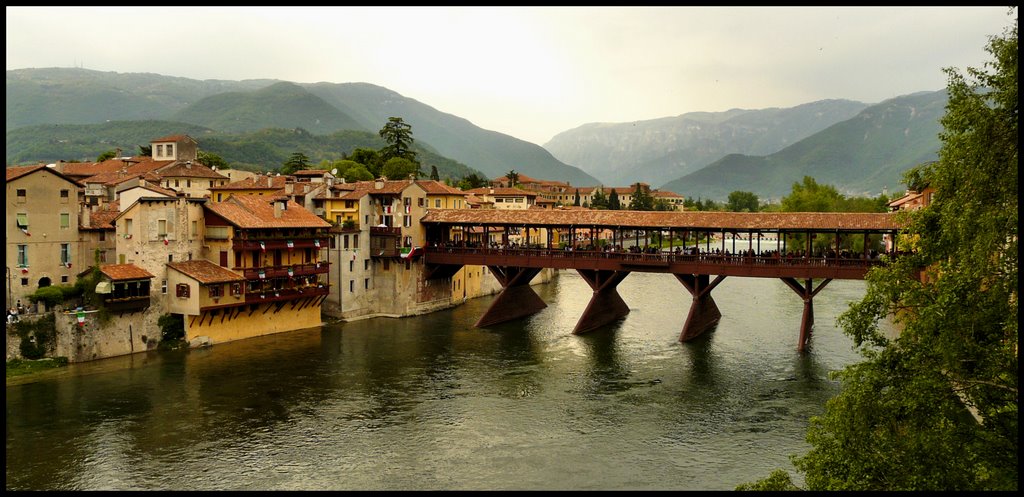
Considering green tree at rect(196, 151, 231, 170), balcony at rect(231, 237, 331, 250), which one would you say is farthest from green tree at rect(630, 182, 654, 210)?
balcony at rect(231, 237, 331, 250)

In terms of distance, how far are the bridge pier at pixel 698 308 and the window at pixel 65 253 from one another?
40170mm

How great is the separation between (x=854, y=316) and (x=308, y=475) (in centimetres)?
1934

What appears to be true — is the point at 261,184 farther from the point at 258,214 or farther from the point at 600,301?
the point at 600,301

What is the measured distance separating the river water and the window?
28.7 ft

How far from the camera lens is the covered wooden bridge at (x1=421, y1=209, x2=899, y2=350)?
1938 inches

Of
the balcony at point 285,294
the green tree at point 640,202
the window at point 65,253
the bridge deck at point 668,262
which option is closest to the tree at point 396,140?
the bridge deck at point 668,262

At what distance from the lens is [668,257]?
5309cm

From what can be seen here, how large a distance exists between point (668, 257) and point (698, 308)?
14.2 ft

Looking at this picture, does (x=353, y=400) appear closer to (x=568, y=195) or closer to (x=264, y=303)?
(x=264, y=303)

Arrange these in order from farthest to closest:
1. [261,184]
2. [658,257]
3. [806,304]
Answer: [261,184]
[658,257]
[806,304]

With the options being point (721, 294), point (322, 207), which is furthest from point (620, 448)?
point (721, 294)

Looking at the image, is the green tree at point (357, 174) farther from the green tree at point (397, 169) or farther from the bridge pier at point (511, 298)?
the bridge pier at point (511, 298)

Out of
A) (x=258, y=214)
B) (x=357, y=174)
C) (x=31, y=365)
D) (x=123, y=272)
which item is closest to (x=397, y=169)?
(x=357, y=174)

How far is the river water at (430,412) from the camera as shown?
91.5 feet
